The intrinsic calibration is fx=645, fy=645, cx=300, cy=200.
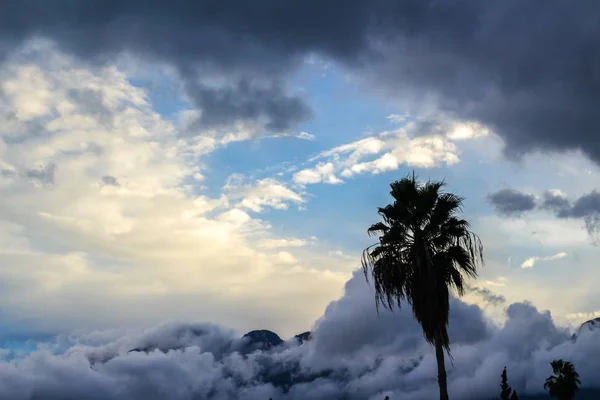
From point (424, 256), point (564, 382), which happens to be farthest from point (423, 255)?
point (564, 382)

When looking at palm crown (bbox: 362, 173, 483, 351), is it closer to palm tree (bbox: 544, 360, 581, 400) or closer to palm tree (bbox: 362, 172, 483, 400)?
palm tree (bbox: 362, 172, 483, 400)

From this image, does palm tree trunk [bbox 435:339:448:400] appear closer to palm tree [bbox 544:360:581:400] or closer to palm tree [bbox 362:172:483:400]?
palm tree [bbox 362:172:483:400]

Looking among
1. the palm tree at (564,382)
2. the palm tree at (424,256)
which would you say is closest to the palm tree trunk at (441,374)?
the palm tree at (424,256)

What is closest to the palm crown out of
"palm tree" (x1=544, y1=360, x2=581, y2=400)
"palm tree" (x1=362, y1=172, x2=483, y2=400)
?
"palm tree" (x1=362, y1=172, x2=483, y2=400)

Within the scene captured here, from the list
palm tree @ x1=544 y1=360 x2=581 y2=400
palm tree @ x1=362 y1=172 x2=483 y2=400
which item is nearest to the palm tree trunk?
palm tree @ x1=362 y1=172 x2=483 y2=400

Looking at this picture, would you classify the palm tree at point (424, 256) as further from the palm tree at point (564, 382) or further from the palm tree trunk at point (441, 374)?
the palm tree at point (564, 382)

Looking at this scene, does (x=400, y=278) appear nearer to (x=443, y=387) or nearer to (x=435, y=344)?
(x=435, y=344)

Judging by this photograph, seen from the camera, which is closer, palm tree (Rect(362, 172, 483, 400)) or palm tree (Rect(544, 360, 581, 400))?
palm tree (Rect(362, 172, 483, 400))

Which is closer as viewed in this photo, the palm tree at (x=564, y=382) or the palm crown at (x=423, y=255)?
the palm crown at (x=423, y=255)

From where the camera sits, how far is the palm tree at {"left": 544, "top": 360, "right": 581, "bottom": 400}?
116 m

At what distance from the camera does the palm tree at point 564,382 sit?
11625 cm

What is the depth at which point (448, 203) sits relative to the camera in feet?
109

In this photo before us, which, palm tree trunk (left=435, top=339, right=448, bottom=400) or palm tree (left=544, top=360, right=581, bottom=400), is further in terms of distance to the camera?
palm tree (left=544, top=360, right=581, bottom=400)

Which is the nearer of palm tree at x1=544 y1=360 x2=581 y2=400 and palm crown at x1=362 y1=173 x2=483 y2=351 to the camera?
palm crown at x1=362 y1=173 x2=483 y2=351
